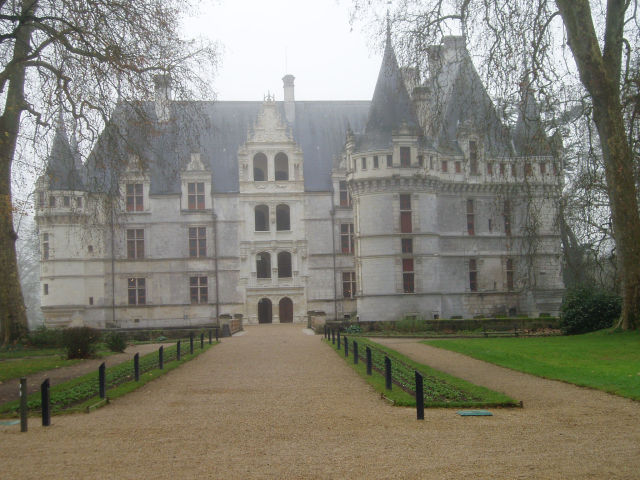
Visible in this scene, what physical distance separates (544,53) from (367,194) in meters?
19.9

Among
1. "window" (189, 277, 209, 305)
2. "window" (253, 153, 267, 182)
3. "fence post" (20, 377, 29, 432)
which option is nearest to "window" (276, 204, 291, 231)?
"window" (253, 153, 267, 182)

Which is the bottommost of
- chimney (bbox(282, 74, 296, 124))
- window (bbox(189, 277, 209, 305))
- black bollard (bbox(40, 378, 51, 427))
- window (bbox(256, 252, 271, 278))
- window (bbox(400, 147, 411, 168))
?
black bollard (bbox(40, 378, 51, 427))

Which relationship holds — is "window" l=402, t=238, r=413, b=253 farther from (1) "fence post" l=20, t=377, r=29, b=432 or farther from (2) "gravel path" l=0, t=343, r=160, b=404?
(1) "fence post" l=20, t=377, r=29, b=432

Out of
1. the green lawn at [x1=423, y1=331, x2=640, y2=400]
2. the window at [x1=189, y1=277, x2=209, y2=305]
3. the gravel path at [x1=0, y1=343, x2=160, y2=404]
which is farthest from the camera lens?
the window at [x1=189, y1=277, x2=209, y2=305]

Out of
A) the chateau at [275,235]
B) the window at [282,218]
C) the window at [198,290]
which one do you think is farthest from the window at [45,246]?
the window at [282,218]

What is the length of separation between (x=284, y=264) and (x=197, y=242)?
18.0 feet

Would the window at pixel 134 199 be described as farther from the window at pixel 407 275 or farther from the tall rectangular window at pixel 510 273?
the tall rectangular window at pixel 510 273

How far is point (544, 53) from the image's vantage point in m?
17.7

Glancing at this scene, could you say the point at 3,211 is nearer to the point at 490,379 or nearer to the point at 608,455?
the point at 490,379

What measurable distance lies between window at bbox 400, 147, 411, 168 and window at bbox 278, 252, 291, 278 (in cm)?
1098

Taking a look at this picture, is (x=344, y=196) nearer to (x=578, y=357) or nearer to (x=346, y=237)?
(x=346, y=237)

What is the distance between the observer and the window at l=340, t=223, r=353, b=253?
144 ft

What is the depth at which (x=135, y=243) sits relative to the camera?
141 ft

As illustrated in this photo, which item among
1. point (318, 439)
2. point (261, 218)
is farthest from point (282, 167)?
point (318, 439)
